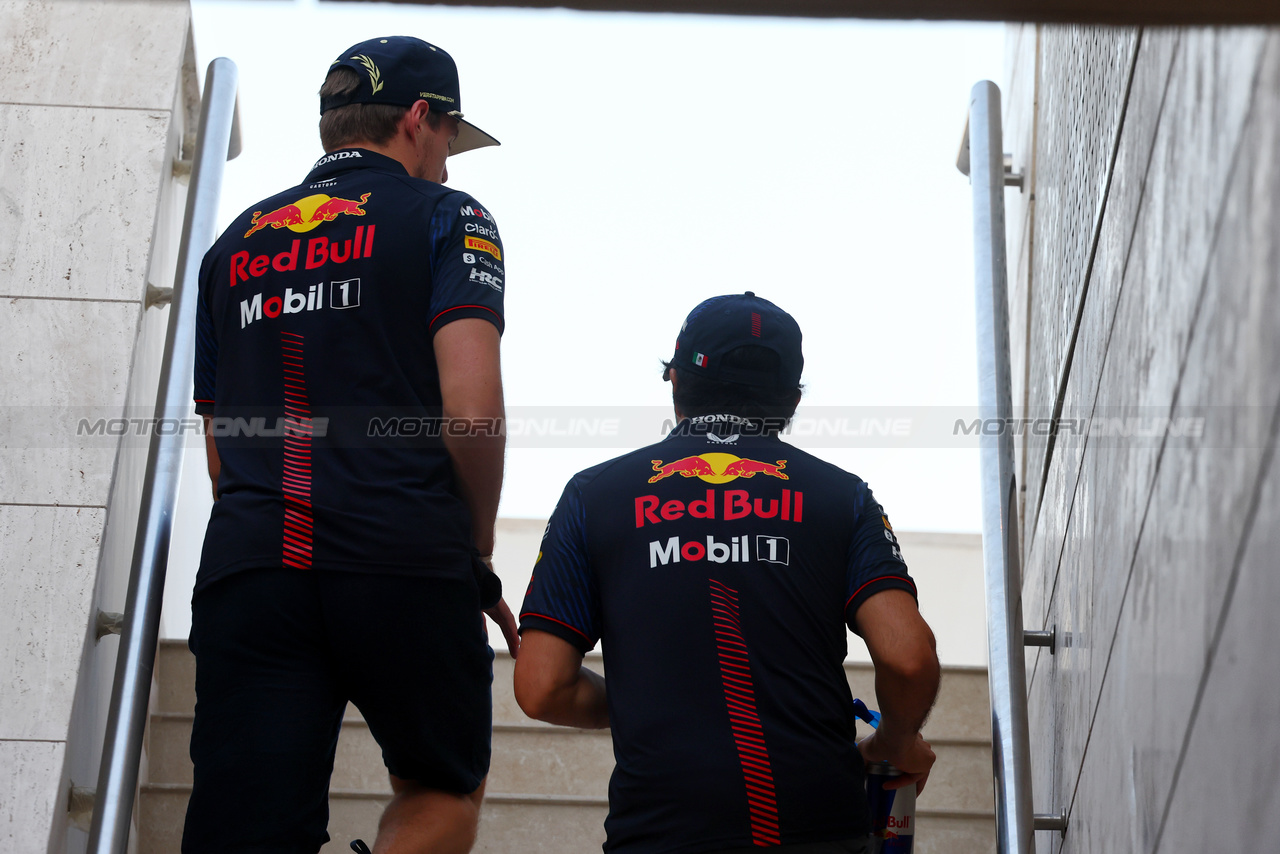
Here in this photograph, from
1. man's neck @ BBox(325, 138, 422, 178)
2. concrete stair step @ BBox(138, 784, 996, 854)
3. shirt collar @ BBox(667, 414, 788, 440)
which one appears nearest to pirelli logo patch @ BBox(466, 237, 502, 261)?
man's neck @ BBox(325, 138, 422, 178)

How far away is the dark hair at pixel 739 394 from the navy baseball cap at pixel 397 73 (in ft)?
1.85

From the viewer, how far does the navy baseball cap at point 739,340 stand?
167 centimetres

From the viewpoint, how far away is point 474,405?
1.54 m

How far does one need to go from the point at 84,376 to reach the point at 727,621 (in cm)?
141

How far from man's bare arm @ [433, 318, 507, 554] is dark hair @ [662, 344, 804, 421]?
268mm

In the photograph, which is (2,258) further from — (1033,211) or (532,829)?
(1033,211)

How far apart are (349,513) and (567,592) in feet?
0.92

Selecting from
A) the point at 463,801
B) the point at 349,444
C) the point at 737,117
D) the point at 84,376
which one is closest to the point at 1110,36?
the point at 349,444

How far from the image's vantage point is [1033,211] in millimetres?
3029

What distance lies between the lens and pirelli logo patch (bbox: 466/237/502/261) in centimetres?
163

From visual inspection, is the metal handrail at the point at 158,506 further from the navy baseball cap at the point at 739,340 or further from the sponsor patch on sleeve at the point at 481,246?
the navy baseball cap at the point at 739,340

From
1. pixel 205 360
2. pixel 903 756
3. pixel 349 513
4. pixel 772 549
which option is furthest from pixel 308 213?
pixel 903 756

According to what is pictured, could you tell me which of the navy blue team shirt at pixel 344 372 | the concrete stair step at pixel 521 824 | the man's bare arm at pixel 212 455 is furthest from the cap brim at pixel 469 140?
the concrete stair step at pixel 521 824

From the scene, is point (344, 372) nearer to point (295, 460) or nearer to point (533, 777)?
point (295, 460)
